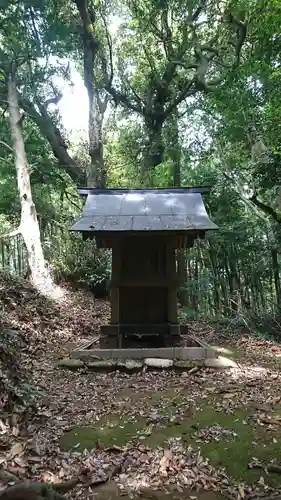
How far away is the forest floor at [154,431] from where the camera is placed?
2.65 meters

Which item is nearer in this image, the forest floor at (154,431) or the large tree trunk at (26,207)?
the forest floor at (154,431)

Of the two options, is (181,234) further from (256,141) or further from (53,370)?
(256,141)

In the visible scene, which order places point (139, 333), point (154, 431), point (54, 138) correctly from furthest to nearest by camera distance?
1. point (54, 138)
2. point (139, 333)
3. point (154, 431)

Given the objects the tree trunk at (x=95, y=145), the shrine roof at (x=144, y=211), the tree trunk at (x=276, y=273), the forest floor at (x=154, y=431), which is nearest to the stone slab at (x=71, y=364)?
the forest floor at (x=154, y=431)

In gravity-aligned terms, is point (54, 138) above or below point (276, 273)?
above

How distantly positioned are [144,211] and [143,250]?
24.3 inches

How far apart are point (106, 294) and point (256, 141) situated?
6.17 metres

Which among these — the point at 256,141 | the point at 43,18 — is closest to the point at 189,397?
the point at 256,141

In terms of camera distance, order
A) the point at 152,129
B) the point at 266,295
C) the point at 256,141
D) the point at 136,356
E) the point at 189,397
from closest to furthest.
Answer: the point at 189,397 < the point at 136,356 < the point at 256,141 < the point at 266,295 < the point at 152,129

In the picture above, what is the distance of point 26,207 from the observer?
9891mm

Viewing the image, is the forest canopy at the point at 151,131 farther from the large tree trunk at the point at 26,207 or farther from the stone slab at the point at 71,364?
the stone slab at the point at 71,364

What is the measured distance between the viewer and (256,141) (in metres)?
8.69

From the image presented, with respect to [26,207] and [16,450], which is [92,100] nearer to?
[26,207]

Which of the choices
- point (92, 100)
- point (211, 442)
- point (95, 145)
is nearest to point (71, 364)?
point (211, 442)
